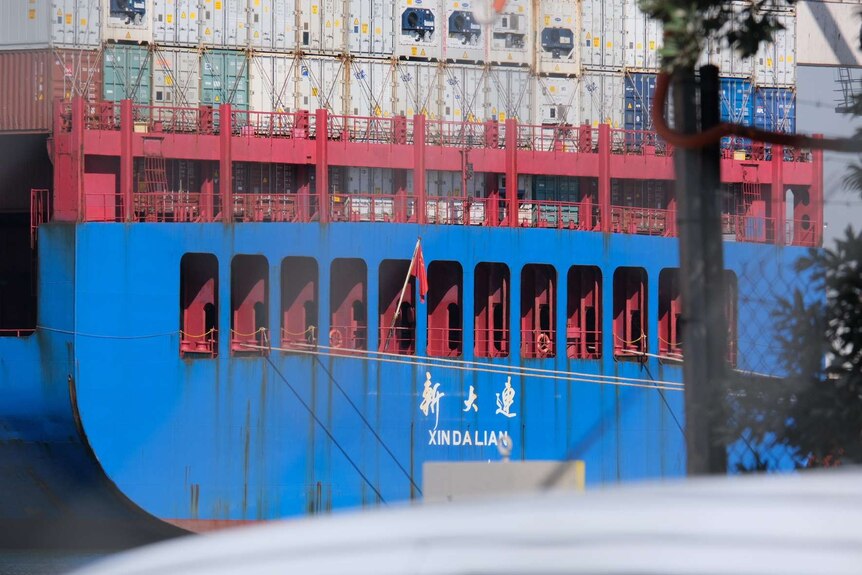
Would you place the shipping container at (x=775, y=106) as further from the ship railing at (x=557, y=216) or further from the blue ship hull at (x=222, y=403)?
the blue ship hull at (x=222, y=403)

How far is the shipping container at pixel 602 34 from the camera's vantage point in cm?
2345

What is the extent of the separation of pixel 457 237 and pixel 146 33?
283 inches

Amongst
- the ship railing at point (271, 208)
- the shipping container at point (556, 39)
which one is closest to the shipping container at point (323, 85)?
the ship railing at point (271, 208)

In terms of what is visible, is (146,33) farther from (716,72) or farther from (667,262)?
(716,72)

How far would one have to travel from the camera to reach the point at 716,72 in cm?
520

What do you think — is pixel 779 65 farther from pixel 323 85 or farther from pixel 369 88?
pixel 323 85

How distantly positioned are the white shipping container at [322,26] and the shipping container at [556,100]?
150 inches

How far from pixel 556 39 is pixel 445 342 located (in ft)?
24.1

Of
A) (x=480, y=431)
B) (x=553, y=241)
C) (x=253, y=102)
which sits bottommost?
(x=480, y=431)

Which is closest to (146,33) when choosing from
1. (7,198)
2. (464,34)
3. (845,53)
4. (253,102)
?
(253,102)

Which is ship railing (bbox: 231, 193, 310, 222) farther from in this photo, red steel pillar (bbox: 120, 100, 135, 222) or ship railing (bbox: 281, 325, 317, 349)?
ship railing (bbox: 281, 325, 317, 349)

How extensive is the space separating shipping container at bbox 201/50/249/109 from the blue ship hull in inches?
175

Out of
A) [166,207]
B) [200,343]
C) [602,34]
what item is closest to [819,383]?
[200,343]

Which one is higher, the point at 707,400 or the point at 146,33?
the point at 146,33
